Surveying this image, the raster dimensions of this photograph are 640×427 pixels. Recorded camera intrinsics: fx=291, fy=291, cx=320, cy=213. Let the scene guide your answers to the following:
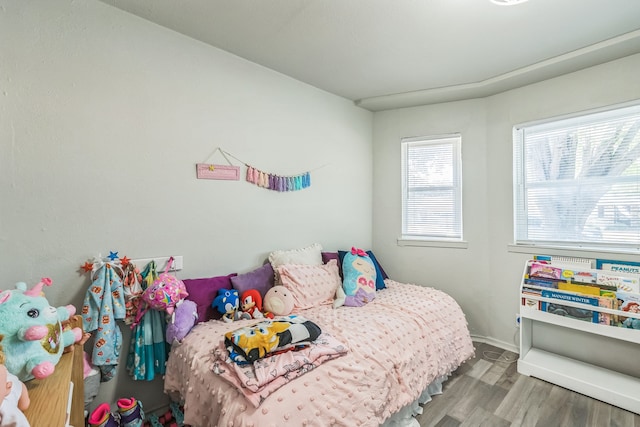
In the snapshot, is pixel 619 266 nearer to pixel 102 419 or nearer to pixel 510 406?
pixel 510 406

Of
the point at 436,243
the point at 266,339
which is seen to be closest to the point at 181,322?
the point at 266,339

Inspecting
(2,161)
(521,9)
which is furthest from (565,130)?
(2,161)

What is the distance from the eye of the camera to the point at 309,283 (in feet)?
8.00

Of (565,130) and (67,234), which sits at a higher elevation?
(565,130)

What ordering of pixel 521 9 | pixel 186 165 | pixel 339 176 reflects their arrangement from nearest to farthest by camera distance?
1. pixel 521 9
2. pixel 186 165
3. pixel 339 176

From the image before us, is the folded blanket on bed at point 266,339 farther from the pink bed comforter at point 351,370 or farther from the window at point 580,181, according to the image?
the window at point 580,181

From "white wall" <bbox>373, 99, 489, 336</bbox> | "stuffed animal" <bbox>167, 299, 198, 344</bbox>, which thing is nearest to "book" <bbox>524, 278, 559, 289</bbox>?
"white wall" <bbox>373, 99, 489, 336</bbox>

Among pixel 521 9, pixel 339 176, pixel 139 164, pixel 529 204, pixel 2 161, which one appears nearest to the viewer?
pixel 2 161

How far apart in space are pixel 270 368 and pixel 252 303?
0.78 meters

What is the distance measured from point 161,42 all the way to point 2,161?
118 centimetres

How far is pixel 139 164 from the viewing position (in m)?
1.94

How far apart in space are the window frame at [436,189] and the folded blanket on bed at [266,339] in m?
2.02

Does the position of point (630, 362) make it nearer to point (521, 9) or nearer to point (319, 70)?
point (521, 9)

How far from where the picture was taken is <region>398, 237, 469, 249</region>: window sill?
3127 millimetres
